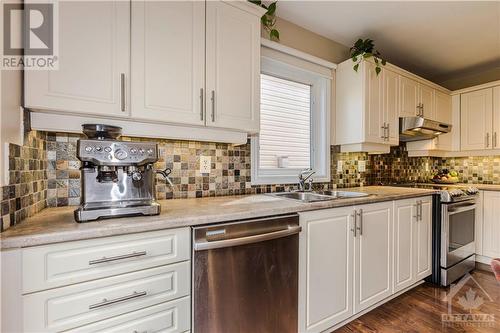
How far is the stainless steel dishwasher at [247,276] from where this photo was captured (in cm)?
118

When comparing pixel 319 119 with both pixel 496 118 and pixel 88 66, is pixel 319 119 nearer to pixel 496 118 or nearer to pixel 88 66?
pixel 88 66

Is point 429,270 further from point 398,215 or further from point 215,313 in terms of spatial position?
point 215,313

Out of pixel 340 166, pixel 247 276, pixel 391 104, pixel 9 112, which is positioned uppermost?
pixel 391 104

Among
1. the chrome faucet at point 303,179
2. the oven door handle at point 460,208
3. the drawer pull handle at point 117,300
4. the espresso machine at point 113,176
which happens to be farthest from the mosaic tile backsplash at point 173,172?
the oven door handle at point 460,208

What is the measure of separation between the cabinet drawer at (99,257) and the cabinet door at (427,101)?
3.17m

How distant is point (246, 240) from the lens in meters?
1.27

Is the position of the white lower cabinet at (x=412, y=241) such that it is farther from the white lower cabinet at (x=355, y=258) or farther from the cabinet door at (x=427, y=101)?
the cabinet door at (x=427, y=101)

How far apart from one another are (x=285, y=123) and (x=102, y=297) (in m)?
1.94

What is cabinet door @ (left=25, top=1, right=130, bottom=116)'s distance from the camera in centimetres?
113

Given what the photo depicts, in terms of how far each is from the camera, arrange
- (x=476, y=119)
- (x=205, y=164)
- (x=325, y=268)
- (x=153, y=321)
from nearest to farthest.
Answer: (x=153, y=321), (x=325, y=268), (x=205, y=164), (x=476, y=119)

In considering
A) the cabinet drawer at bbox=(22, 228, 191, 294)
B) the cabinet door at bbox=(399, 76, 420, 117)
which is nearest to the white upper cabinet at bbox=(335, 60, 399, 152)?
the cabinet door at bbox=(399, 76, 420, 117)

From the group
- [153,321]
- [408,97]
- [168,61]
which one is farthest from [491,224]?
[168,61]

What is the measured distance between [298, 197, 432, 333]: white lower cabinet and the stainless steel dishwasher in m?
0.12

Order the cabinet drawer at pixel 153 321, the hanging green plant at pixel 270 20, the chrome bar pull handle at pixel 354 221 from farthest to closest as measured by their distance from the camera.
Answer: the hanging green plant at pixel 270 20
the chrome bar pull handle at pixel 354 221
the cabinet drawer at pixel 153 321
